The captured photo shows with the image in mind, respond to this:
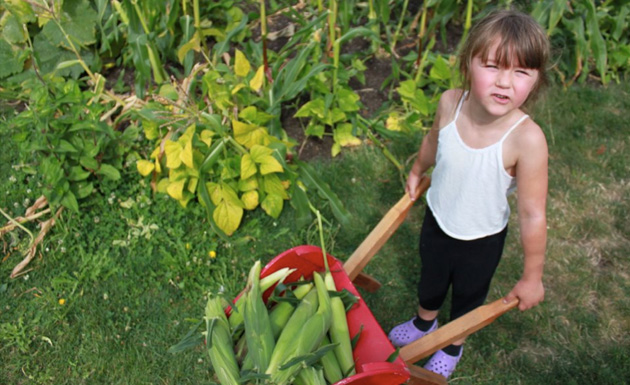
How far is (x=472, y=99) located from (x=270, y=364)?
108 cm

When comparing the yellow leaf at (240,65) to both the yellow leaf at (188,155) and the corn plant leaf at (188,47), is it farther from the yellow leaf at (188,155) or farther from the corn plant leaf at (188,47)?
the yellow leaf at (188,155)

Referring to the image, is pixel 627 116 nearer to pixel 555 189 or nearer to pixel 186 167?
pixel 555 189

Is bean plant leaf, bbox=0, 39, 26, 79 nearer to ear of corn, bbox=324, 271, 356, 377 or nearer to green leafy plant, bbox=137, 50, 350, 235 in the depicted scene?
green leafy plant, bbox=137, 50, 350, 235

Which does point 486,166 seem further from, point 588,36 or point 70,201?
point 588,36

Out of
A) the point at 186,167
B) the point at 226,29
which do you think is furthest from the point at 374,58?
the point at 186,167

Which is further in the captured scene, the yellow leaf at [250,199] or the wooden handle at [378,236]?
the yellow leaf at [250,199]

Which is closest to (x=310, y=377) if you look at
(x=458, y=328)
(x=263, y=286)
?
(x=263, y=286)

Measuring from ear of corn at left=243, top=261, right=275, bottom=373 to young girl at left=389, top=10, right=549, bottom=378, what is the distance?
75 centimetres

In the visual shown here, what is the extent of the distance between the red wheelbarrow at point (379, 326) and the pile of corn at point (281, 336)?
0.07m

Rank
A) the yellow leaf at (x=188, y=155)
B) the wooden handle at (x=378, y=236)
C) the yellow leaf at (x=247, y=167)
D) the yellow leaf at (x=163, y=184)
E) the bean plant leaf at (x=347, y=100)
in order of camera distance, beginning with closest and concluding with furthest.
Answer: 1. the wooden handle at (x=378, y=236)
2. the yellow leaf at (x=188, y=155)
3. the yellow leaf at (x=247, y=167)
4. the yellow leaf at (x=163, y=184)
5. the bean plant leaf at (x=347, y=100)

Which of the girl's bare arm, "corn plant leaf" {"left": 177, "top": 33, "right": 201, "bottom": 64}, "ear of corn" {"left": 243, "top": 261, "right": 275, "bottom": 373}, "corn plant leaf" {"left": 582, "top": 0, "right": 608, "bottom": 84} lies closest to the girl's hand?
the girl's bare arm

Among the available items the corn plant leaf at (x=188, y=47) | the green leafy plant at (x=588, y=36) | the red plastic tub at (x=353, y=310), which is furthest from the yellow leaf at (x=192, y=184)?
the green leafy plant at (x=588, y=36)

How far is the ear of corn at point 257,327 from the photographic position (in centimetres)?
166

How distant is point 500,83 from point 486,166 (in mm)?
320
